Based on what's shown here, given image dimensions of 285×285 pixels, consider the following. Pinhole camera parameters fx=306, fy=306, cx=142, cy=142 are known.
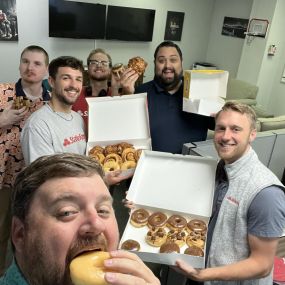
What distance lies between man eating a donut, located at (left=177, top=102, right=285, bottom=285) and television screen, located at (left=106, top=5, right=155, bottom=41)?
5.16 metres

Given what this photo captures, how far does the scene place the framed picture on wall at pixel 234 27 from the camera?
6.51m

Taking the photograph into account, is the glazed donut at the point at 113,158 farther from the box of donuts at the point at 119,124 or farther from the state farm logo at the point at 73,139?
the state farm logo at the point at 73,139

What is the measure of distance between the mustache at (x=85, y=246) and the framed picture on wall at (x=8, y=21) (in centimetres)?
522

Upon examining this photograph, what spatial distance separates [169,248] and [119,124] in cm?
91

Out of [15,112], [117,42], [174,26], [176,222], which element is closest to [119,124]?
[15,112]

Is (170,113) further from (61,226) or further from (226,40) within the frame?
(226,40)

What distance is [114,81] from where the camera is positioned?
2191mm

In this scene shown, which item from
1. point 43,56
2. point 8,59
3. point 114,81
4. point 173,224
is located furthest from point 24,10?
point 173,224

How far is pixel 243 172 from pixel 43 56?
1.65 metres

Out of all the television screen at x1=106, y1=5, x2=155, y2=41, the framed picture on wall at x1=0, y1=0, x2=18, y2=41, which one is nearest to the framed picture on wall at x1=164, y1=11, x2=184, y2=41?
the television screen at x1=106, y1=5, x2=155, y2=41

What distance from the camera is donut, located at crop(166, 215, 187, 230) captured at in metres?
1.57

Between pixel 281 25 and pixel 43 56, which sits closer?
pixel 43 56

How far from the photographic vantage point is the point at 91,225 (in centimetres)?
71

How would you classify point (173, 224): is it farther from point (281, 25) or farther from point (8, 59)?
point (281, 25)
